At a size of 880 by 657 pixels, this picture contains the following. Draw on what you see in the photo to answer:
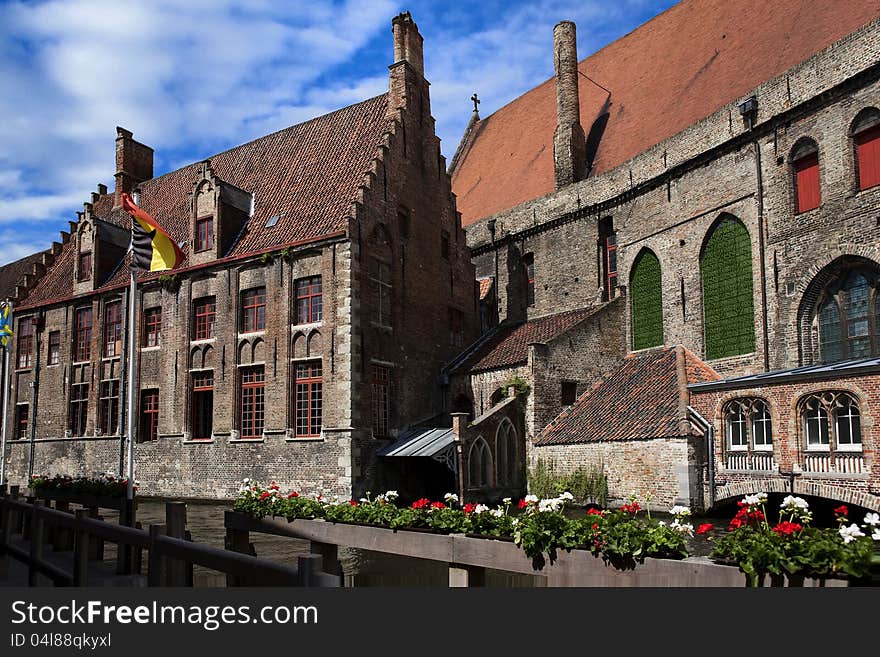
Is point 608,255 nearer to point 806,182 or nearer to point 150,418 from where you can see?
point 806,182

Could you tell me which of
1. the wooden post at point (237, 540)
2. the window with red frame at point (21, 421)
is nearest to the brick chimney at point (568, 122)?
the wooden post at point (237, 540)

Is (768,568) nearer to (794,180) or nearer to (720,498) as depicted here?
(720,498)

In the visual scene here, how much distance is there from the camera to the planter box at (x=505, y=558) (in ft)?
20.0

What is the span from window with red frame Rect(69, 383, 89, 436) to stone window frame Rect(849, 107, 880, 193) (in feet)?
82.5

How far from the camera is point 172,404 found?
974 inches

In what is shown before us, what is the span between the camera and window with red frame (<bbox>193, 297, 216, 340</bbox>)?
2447 cm

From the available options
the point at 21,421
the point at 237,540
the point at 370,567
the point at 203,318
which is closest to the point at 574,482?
the point at 370,567

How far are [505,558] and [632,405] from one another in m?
12.7

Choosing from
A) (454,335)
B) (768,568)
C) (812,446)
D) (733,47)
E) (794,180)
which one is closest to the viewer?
(768,568)

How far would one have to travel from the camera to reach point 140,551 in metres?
7.69

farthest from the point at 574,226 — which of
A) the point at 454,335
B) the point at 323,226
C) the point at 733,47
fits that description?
the point at 323,226

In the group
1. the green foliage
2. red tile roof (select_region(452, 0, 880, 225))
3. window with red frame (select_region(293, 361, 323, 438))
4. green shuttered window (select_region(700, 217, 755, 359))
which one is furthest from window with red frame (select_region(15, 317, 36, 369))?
green shuttered window (select_region(700, 217, 755, 359))

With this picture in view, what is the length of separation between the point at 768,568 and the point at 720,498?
11149 mm

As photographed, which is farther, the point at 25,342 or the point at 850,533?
the point at 25,342
